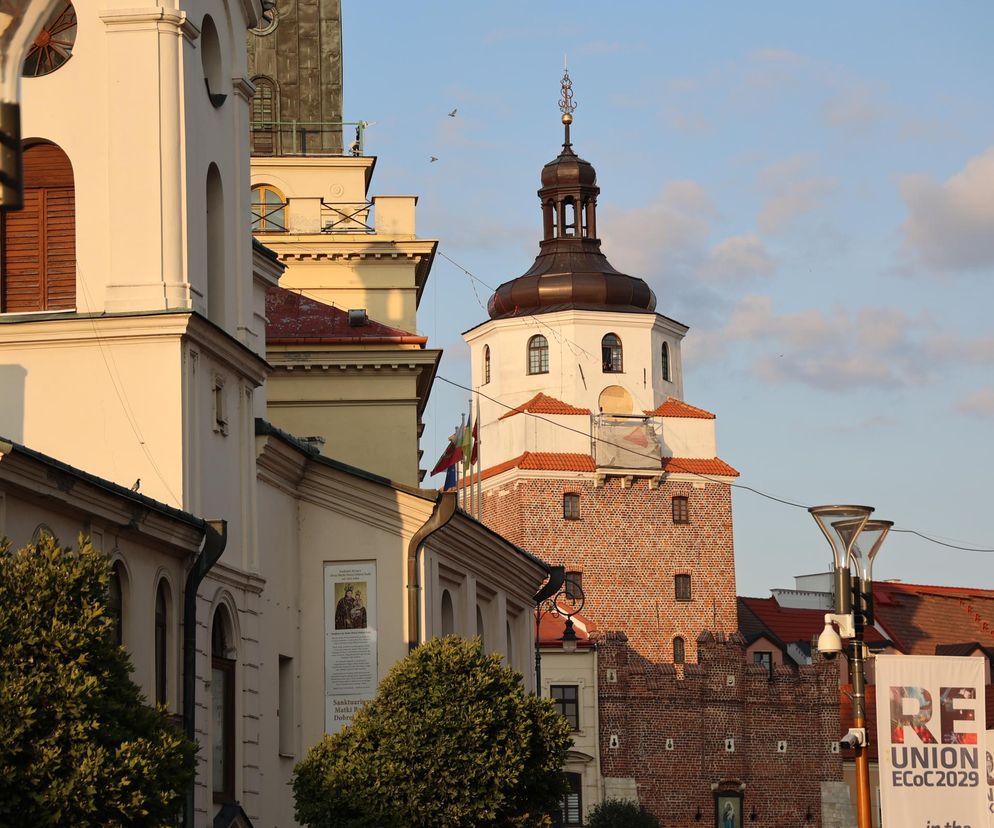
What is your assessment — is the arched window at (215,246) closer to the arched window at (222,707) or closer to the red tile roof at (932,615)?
the arched window at (222,707)

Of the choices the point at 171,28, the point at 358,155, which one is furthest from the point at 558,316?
the point at 171,28

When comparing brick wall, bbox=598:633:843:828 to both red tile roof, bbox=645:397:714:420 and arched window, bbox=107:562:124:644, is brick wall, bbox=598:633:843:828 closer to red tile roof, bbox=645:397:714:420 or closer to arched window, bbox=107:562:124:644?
red tile roof, bbox=645:397:714:420

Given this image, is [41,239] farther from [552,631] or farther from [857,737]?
[552,631]

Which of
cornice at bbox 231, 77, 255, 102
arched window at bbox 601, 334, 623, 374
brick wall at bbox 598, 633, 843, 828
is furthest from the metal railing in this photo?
arched window at bbox 601, 334, 623, 374

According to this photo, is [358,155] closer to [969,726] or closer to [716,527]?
[969,726]

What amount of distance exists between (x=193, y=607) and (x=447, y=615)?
9083 mm

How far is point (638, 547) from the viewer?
9112 cm

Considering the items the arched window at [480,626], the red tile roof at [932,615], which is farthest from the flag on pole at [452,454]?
the red tile roof at [932,615]

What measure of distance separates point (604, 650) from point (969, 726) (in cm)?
6536

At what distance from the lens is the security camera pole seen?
68.8 ft

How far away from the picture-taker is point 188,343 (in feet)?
79.3

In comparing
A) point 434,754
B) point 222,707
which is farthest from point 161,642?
point 434,754

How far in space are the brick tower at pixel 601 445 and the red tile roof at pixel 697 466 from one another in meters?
0.06

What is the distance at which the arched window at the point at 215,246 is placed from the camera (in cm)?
2606
